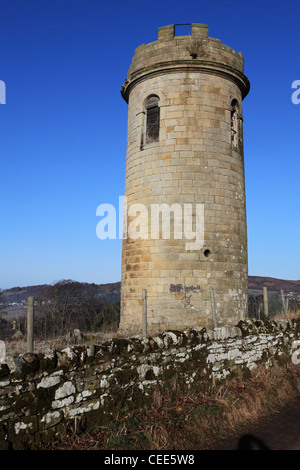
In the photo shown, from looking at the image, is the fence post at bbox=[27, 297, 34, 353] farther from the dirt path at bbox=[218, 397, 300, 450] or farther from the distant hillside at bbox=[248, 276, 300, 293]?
the distant hillside at bbox=[248, 276, 300, 293]

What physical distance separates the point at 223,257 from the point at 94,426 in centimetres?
632

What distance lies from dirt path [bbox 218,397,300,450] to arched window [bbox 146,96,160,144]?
770 centimetres

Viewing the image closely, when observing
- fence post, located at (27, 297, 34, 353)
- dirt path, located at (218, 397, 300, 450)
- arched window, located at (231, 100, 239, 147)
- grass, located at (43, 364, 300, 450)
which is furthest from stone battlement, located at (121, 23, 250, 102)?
dirt path, located at (218, 397, 300, 450)

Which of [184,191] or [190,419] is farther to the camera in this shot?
[184,191]

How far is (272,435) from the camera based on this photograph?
5.45 m

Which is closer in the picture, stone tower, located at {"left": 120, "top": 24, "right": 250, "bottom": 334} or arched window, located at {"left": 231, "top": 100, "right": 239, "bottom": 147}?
stone tower, located at {"left": 120, "top": 24, "right": 250, "bottom": 334}

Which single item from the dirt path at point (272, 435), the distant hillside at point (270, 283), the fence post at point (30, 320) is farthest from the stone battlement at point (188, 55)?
the distant hillside at point (270, 283)

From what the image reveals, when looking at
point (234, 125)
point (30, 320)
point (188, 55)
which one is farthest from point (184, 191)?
point (30, 320)

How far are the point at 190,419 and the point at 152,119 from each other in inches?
327

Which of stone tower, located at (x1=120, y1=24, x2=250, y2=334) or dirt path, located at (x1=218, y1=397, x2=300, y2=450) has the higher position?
stone tower, located at (x1=120, y1=24, x2=250, y2=334)

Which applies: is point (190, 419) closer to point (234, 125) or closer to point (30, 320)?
point (30, 320)

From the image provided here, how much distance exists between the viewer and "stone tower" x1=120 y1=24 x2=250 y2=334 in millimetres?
9703
